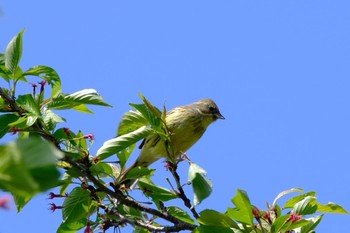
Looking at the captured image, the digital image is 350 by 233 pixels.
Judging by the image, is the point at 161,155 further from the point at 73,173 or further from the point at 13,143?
the point at 13,143

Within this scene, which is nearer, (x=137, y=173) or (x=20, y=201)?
(x=20, y=201)

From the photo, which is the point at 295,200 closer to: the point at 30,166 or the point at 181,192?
the point at 181,192

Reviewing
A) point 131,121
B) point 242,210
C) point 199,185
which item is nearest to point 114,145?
point 131,121

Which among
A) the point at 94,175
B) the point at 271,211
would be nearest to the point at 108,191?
the point at 94,175

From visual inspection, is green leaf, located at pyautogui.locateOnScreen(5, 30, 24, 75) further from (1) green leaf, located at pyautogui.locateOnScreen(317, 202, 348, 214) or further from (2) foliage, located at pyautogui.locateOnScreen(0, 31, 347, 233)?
(1) green leaf, located at pyautogui.locateOnScreen(317, 202, 348, 214)

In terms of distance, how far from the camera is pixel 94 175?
13.0ft

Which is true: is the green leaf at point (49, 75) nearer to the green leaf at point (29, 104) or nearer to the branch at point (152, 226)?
the green leaf at point (29, 104)

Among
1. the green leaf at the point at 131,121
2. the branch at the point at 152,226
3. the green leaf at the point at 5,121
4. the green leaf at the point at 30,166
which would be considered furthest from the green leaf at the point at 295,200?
the green leaf at the point at 30,166

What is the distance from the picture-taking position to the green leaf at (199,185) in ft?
11.6

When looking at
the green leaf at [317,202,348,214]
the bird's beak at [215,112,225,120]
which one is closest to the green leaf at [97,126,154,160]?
the green leaf at [317,202,348,214]

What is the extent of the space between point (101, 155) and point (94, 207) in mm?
517

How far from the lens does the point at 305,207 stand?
389 centimetres

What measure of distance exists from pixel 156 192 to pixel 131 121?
522mm

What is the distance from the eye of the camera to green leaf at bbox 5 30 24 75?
3.79m
